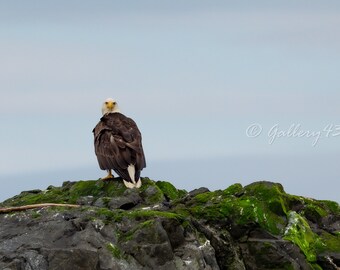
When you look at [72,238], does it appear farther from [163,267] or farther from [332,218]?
[332,218]

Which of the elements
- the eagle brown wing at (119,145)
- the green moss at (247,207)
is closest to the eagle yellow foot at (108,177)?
the eagle brown wing at (119,145)

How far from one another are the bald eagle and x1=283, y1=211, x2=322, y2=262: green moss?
4.43m

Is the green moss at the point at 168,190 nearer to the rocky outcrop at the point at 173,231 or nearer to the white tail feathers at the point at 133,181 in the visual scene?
the rocky outcrop at the point at 173,231

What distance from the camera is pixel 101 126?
22.9 m

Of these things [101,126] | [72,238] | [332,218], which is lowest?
[332,218]

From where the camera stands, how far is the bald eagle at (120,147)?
21.2 meters

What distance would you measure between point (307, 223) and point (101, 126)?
697 cm

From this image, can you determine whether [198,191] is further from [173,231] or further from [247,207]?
[173,231]

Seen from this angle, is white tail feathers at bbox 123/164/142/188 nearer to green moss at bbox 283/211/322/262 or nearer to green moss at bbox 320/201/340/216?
green moss at bbox 283/211/322/262

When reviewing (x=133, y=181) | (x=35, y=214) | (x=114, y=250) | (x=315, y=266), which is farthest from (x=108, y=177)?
(x=114, y=250)

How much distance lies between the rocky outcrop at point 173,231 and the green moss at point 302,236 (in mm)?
26

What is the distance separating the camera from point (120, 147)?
71.9 feet

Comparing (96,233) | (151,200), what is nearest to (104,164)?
(151,200)

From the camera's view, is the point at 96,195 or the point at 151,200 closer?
the point at 151,200
